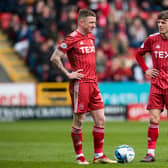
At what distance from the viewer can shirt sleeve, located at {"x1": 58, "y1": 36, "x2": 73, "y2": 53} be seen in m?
9.68

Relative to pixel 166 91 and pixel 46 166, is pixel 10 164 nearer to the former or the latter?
pixel 46 166

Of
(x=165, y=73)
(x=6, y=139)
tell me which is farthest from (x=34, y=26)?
(x=165, y=73)

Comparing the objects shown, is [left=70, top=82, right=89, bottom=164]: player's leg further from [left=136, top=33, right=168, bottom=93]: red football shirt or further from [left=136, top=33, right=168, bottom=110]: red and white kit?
[left=136, top=33, right=168, bottom=93]: red football shirt

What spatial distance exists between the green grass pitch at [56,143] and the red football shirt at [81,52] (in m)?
1.45

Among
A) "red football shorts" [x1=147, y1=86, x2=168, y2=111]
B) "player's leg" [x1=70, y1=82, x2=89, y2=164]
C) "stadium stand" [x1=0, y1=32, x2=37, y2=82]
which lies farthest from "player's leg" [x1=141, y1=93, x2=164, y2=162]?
"stadium stand" [x1=0, y1=32, x2=37, y2=82]

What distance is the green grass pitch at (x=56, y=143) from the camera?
9.87 meters

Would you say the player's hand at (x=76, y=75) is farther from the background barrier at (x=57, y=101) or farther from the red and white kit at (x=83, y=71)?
the background barrier at (x=57, y=101)

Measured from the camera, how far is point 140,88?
2200 cm

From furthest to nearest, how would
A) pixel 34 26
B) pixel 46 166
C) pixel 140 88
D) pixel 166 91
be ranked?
pixel 34 26
pixel 140 88
pixel 166 91
pixel 46 166

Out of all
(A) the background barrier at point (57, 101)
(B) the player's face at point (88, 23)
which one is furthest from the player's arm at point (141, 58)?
(A) the background barrier at point (57, 101)

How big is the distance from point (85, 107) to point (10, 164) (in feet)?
4.73

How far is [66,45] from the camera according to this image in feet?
31.8

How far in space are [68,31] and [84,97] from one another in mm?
13649

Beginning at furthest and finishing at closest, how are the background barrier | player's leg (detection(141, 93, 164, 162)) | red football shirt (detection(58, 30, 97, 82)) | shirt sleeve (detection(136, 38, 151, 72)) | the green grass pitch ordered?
the background barrier
shirt sleeve (detection(136, 38, 151, 72))
player's leg (detection(141, 93, 164, 162))
the green grass pitch
red football shirt (detection(58, 30, 97, 82))
